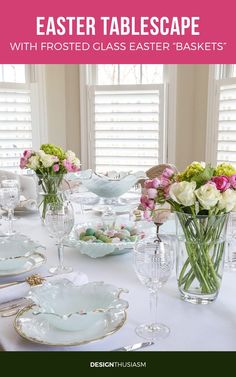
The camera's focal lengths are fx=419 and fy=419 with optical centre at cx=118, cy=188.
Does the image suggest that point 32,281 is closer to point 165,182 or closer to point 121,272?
point 121,272

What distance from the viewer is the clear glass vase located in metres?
1.05

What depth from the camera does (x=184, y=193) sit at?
1.00 m

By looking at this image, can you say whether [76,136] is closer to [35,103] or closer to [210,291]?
[35,103]

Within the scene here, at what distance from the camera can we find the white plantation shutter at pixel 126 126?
3637 mm

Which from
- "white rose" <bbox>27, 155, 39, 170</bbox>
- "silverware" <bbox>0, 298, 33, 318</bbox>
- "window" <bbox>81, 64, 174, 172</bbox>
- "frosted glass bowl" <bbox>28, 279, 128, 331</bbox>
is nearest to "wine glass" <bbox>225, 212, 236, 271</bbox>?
"frosted glass bowl" <bbox>28, 279, 128, 331</bbox>

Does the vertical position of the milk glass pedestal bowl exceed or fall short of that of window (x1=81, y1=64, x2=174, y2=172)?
it falls short

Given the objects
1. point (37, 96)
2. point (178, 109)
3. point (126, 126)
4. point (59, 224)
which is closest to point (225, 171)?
point (59, 224)

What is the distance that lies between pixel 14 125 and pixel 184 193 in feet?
9.75

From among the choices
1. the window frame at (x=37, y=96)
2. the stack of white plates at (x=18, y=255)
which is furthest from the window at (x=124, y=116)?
the stack of white plates at (x=18, y=255)

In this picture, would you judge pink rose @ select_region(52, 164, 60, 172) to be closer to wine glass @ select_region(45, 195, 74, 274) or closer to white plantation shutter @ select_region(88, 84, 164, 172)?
wine glass @ select_region(45, 195, 74, 274)

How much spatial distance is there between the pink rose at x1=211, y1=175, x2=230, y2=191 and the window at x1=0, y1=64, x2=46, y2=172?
2937mm

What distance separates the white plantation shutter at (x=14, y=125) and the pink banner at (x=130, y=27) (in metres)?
0.38

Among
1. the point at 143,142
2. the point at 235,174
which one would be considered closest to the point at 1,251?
the point at 235,174

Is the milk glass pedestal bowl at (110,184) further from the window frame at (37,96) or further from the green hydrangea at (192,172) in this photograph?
the window frame at (37,96)
